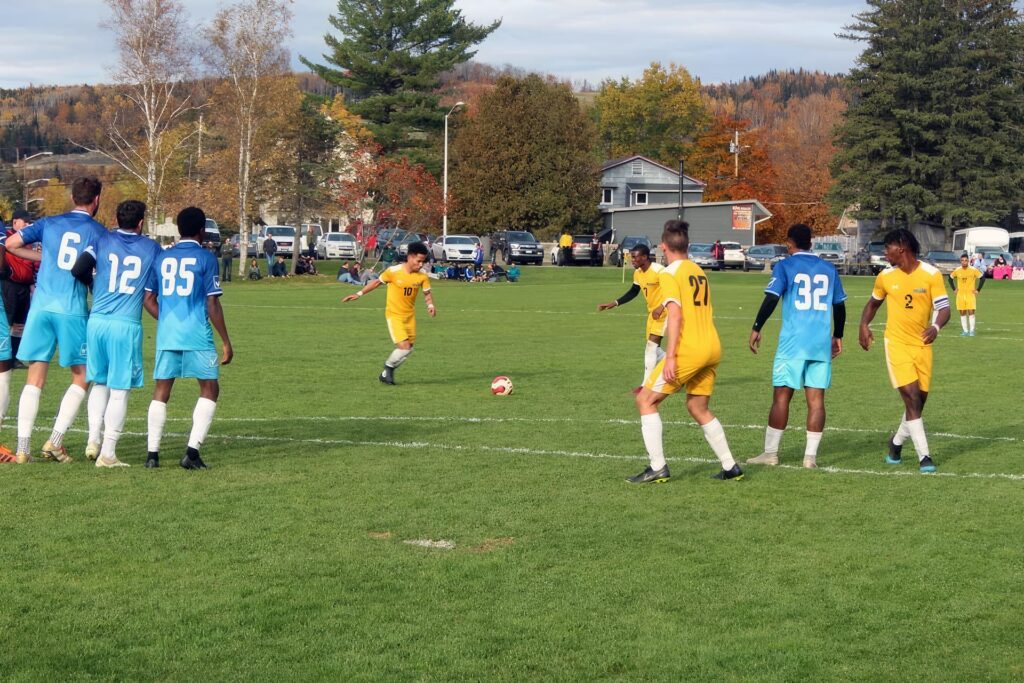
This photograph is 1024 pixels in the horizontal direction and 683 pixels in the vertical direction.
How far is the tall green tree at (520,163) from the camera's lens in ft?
269

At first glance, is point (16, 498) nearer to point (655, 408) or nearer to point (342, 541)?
point (342, 541)

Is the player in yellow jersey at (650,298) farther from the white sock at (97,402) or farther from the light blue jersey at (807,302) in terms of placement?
the white sock at (97,402)

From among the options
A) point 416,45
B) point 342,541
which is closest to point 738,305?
point 342,541

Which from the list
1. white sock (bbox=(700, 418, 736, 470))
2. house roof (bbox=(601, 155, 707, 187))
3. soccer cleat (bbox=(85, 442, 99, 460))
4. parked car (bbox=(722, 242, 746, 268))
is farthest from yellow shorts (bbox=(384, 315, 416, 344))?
house roof (bbox=(601, 155, 707, 187))

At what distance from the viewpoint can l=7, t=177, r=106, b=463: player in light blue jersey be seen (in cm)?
996

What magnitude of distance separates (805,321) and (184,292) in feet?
16.3

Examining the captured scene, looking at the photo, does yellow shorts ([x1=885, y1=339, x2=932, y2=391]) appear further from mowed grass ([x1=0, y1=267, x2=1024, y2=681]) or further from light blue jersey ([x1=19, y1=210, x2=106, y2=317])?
light blue jersey ([x1=19, y1=210, x2=106, y2=317])

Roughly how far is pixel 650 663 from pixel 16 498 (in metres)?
5.20

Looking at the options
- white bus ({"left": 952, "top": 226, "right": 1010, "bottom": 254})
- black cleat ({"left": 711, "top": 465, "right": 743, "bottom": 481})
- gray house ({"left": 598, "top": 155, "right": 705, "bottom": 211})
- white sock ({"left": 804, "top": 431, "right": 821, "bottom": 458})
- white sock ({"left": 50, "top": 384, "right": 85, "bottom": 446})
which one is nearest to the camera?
black cleat ({"left": 711, "top": 465, "right": 743, "bottom": 481})

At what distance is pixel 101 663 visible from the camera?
5383 mm

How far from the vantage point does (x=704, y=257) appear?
225 ft

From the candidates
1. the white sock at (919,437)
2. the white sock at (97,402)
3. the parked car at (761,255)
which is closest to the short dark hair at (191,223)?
the white sock at (97,402)

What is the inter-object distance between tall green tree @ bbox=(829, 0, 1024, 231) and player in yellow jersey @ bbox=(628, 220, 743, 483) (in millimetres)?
70956

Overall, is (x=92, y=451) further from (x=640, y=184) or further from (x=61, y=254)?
(x=640, y=184)
